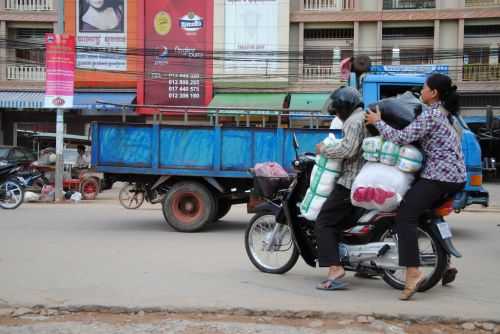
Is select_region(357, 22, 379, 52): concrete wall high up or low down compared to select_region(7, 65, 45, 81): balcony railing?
up

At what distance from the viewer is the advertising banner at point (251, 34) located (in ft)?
75.3

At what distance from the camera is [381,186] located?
4.67m

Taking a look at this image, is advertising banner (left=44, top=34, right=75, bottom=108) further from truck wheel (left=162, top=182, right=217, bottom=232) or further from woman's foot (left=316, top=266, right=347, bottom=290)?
woman's foot (left=316, top=266, right=347, bottom=290)

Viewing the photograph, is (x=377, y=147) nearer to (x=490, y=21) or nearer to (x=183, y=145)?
(x=183, y=145)

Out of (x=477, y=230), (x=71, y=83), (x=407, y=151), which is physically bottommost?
(x=477, y=230)

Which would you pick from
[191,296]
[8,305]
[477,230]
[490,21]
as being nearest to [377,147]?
[191,296]

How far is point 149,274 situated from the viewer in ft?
18.9

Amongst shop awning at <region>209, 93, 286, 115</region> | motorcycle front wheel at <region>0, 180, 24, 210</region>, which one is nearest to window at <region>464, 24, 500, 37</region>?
shop awning at <region>209, 93, 286, 115</region>

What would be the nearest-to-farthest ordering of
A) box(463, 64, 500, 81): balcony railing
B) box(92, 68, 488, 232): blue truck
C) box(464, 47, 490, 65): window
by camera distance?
1. box(92, 68, 488, 232): blue truck
2. box(463, 64, 500, 81): balcony railing
3. box(464, 47, 490, 65): window

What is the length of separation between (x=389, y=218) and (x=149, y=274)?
2445 mm

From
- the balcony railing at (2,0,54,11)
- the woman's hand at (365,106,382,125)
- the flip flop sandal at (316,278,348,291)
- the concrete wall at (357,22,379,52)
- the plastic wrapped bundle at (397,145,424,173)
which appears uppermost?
the balcony railing at (2,0,54,11)

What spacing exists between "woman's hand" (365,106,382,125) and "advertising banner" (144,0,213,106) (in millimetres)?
18674

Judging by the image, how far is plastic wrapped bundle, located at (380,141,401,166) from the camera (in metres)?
4.68

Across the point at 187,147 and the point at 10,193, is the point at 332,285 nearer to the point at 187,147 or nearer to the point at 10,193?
the point at 187,147
